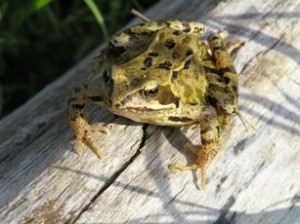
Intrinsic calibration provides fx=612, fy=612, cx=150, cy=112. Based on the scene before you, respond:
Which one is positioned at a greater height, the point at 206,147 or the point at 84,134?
the point at 84,134

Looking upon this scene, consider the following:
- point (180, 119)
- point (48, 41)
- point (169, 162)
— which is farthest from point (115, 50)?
point (48, 41)

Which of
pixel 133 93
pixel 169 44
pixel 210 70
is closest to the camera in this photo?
pixel 133 93

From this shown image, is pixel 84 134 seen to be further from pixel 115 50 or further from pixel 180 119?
pixel 115 50

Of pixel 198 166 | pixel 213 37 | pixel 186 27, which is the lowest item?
pixel 198 166

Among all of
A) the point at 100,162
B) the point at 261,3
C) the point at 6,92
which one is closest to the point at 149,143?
the point at 100,162

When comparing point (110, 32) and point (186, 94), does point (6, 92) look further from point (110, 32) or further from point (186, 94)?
point (186, 94)

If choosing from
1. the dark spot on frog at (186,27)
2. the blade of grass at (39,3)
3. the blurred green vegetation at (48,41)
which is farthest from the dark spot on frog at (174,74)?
the blurred green vegetation at (48,41)

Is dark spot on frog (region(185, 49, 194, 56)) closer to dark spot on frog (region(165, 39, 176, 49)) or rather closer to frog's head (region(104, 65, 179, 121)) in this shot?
dark spot on frog (region(165, 39, 176, 49))
